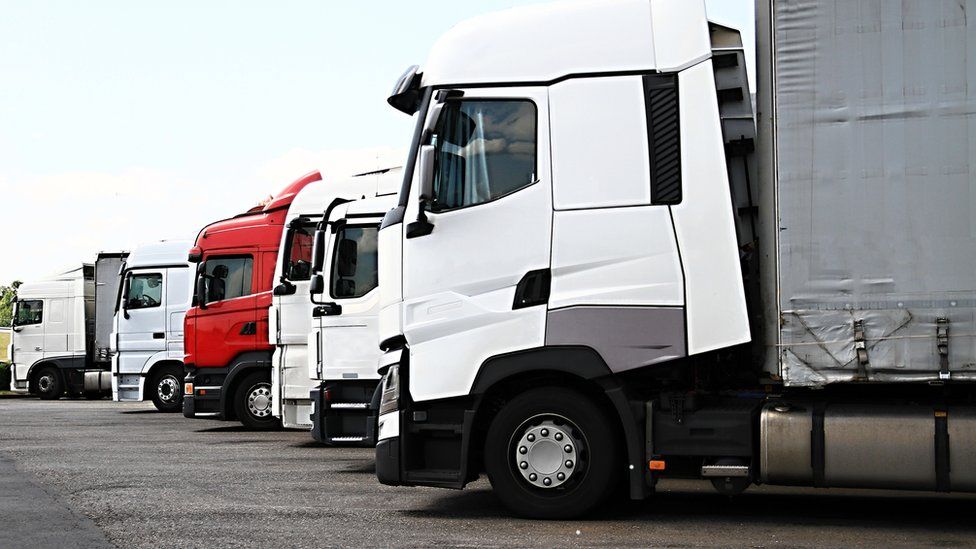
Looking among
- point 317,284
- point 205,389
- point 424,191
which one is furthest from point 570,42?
point 205,389

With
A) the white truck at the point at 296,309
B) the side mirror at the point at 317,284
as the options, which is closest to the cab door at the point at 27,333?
the white truck at the point at 296,309

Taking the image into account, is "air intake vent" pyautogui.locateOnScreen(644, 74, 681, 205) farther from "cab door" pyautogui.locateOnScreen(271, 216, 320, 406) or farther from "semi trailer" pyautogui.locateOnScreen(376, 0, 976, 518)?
"cab door" pyautogui.locateOnScreen(271, 216, 320, 406)

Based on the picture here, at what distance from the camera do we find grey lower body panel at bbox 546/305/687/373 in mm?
8219

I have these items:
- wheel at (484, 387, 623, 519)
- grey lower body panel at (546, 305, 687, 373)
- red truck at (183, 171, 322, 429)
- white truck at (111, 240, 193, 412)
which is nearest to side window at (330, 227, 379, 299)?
red truck at (183, 171, 322, 429)

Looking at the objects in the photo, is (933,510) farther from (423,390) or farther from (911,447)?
(423,390)

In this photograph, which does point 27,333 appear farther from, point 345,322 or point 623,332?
point 623,332

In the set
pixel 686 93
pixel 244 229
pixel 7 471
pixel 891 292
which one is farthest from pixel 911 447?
pixel 244 229

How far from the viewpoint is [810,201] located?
315 inches

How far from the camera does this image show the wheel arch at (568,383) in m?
8.31

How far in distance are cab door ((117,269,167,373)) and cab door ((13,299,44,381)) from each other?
6608mm

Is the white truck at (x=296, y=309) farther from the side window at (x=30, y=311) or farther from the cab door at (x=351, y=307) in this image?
the side window at (x=30, y=311)

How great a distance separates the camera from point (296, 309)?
15734 millimetres

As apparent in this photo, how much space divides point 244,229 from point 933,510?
1146cm

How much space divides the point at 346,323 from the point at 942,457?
733cm
